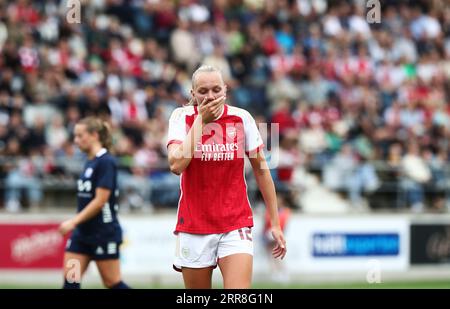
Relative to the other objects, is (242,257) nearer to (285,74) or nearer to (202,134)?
(202,134)

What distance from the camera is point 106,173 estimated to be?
10641 millimetres

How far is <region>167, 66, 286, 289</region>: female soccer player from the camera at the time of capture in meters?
7.77

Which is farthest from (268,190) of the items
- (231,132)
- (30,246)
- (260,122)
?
(260,122)

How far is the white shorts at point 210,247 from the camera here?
7.82 metres

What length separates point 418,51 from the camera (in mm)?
27047

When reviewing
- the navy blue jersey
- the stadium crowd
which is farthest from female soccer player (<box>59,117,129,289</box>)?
the stadium crowd

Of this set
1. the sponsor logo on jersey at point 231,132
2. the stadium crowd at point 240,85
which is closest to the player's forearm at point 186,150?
the sponsor logo on jersey at point 231,132

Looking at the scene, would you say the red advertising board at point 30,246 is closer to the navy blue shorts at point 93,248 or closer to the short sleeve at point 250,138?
the navy blue shorts at point 93,248

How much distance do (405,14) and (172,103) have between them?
8.94m

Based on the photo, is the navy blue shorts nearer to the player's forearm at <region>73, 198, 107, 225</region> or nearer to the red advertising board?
the player's forearm at <region>73, 198, 107, 225</region>

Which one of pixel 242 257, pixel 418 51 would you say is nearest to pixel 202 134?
pixel 242 257

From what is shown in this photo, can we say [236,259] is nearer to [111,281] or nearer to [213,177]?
[213,177]

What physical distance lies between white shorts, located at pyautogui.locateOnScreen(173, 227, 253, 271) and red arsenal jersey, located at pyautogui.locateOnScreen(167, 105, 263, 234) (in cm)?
5

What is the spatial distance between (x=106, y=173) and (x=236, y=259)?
3.22 metres
